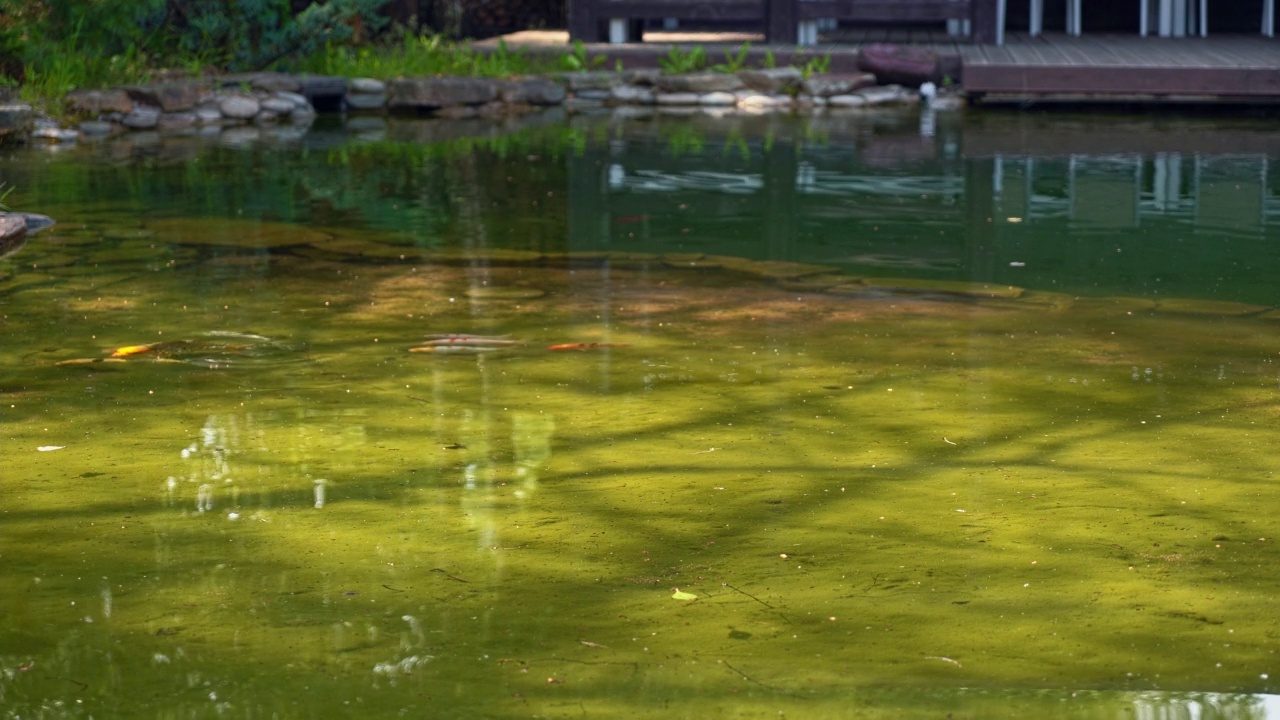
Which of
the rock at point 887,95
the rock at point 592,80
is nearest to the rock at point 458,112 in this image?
the rock at point 592,80

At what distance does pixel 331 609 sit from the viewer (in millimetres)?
3336

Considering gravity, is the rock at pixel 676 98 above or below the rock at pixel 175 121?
above

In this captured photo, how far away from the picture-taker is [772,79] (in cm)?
1526

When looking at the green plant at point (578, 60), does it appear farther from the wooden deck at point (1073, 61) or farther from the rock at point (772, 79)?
the rock at point (772, 79)

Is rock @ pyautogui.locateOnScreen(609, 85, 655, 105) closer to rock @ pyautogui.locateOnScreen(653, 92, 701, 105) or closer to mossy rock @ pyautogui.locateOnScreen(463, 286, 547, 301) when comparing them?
rock @ pyautogui.locateOnScreen(653, 92, 701, 105)

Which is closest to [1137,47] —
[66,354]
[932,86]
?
[932,86]

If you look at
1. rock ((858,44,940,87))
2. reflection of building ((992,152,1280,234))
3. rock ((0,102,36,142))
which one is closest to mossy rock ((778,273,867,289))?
reflection of building ((992,152,1280,234))

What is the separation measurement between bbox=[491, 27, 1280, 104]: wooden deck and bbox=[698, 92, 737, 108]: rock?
68 centimetres

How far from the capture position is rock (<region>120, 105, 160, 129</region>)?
13.5 meters

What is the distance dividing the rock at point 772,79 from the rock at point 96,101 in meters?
5.59

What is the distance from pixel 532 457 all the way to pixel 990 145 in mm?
8231

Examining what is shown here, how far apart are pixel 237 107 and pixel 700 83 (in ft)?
14.0

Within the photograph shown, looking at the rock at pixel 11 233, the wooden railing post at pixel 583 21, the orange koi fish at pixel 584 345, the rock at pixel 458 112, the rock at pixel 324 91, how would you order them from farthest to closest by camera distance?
the wooden railing post at pixel 583 21, the rock at pixel 324 91, the rock at pixel 458 112, the rock at pixel 11 233, the orange koi fish at pixel 584 345

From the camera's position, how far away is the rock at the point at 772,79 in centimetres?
1524
